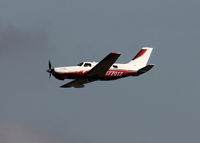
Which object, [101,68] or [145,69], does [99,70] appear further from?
[145,69]

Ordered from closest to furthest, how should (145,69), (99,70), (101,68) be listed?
(101,68)
(99,70)
(145,69)

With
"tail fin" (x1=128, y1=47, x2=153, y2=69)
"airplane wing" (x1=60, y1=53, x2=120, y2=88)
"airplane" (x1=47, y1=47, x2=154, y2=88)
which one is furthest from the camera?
"tail fin" (x1=128, y1=47, x2=153, y2=69)

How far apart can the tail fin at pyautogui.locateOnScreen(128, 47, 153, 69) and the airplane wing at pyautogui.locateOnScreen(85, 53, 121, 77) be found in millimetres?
7326

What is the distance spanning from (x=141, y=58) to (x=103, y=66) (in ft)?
36.4

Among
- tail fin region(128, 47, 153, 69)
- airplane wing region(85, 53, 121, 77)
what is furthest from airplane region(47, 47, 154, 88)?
tail fin region(128, 47, 153, 69)

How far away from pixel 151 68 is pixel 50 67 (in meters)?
13.9

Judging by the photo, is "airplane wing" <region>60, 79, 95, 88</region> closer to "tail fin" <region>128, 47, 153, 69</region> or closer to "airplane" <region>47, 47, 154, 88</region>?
"airplane" <region>47, 47, 154, 88</region>

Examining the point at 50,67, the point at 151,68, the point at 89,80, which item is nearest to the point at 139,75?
the point at 151,68

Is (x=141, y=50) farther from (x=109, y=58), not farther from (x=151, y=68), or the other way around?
(x=109, y=58)

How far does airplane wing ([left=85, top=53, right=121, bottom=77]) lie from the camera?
69.6m

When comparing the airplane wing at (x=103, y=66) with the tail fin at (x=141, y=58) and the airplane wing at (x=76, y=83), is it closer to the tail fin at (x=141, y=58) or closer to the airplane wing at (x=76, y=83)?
the airplane wing at (x=76, y=83)

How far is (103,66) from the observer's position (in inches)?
2830

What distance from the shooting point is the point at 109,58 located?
230 feet

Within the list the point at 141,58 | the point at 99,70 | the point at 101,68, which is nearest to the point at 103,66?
the point at 101,68
